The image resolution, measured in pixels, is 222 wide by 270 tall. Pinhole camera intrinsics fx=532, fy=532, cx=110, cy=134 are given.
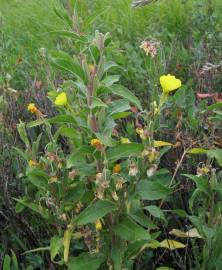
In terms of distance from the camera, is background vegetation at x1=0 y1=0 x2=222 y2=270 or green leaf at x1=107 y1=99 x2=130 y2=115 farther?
background vegetation at x1=0 y1=0 x2=222 y2=270

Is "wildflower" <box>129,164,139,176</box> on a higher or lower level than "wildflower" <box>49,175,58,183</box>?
higher

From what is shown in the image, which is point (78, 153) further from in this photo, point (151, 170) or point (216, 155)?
point (216, 155)

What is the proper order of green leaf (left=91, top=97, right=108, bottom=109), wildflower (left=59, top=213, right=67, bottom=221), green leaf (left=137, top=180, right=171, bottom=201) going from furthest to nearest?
wildflower (left=59, top=213, right=67, bottom=221) → green leaf (left=137, top=180, right=171, bottom=201) → green leaf (left=91, top=97, right=108, bottom=109)

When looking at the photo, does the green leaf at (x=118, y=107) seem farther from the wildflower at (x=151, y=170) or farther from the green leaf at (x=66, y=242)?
the green leaf at (x=66, y=242)

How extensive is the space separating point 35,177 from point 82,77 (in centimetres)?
33

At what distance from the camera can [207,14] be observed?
10.6 feet

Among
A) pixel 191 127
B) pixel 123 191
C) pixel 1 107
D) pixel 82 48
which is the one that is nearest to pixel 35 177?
pixel 123 191

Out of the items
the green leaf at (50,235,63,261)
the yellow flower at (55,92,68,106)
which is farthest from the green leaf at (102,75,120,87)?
the green leaf at (50,235,63,261)

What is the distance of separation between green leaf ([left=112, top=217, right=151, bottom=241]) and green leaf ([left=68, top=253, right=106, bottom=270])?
0.12 meters

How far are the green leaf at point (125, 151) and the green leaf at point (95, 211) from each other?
0.39 ft

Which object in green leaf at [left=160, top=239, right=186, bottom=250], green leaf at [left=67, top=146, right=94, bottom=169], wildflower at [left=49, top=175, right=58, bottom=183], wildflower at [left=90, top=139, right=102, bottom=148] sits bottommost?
green leaf at [left=160, top=239, right=186, bottom=250]

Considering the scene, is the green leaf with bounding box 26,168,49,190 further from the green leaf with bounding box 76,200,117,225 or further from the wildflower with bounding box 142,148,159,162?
the wildflower with bounding box 142,148,159,162

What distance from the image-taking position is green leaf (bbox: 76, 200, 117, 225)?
4.34ft

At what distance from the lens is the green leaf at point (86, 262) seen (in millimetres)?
1439
